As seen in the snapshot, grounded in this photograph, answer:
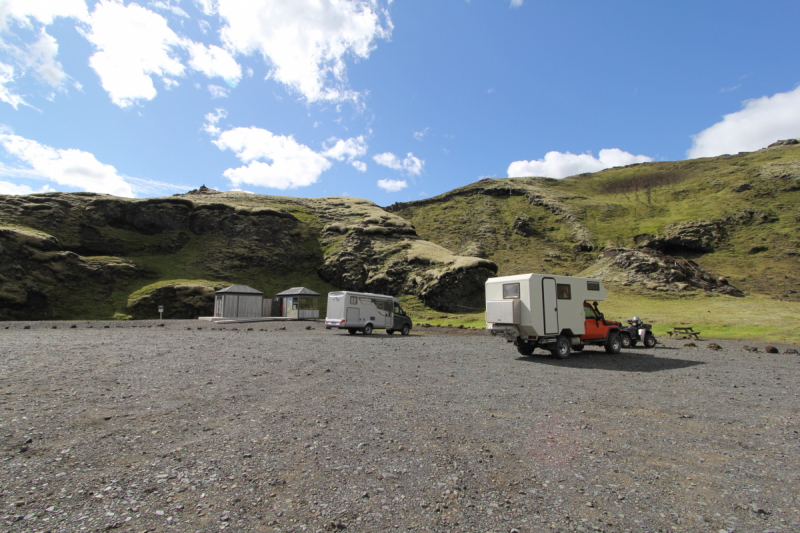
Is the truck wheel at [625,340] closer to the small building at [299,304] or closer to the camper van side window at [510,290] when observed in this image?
the camper van side window at [510,290]

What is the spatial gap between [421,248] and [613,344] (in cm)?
4421

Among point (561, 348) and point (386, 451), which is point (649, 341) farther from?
point (386, 451)

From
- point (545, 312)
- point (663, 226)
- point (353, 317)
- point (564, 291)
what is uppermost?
point (663, 226)

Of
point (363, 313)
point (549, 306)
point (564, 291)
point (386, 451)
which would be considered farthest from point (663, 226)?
point (386, 451)

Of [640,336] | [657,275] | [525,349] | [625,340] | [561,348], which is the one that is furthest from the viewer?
[657,275]

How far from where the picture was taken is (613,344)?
18.6 meters

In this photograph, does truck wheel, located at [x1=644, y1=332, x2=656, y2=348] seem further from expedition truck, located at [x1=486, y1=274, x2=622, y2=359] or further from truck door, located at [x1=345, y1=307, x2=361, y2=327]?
truck door, located at [x1=345, y1=307, x2=361, y2=327]

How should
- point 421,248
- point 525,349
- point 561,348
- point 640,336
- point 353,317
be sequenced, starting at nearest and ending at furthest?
point 561,348 < point 525,349 < point 640,336 < point 353,317 < point 421,248

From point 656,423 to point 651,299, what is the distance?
1736 inches

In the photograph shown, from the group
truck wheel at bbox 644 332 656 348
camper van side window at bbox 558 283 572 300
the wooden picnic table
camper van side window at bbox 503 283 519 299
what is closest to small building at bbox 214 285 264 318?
camper van side window at bbox 503 283 519 299

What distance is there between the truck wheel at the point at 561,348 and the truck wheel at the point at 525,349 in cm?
100

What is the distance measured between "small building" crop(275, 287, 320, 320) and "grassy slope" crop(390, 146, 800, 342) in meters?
14.3

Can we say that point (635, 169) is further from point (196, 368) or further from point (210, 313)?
point (196, 368)

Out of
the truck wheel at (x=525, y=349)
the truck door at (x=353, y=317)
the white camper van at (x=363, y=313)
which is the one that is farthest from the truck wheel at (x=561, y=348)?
the truck door at (x=353, y=317)
